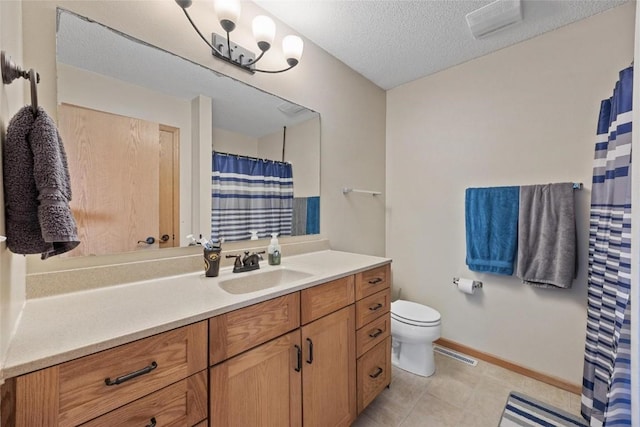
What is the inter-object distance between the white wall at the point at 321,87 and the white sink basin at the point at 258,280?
0.61m

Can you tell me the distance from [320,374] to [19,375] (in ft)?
3.19

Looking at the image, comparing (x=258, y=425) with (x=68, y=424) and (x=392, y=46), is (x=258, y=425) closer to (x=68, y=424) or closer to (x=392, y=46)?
(x=68, y=424)

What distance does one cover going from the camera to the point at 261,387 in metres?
0.97

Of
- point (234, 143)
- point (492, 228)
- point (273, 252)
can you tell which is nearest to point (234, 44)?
point (234, 143)

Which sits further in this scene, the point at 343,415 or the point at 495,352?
the point at 495,352

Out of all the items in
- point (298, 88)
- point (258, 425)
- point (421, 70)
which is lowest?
point (258, 425)

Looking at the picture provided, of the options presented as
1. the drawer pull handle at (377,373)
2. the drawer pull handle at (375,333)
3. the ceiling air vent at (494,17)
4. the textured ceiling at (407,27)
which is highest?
the textured ceiling at (407,27)

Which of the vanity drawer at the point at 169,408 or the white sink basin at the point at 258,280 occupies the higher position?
the white sink basin at the point at 258,280

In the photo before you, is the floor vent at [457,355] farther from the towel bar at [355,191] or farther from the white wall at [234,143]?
the white wall at [234,143]

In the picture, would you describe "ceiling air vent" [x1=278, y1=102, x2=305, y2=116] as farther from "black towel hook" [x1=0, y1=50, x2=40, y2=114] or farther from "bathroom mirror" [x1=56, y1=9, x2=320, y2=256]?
"black towel hook" [x1=0, y1=50, x2=40, y2=114]

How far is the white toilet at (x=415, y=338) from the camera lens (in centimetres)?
181

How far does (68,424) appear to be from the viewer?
1.97 ft

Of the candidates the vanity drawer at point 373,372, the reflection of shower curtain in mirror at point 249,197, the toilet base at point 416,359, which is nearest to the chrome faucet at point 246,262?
the reflection of shower curtain in mirror at point 249,197

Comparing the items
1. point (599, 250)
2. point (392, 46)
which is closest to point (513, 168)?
point (599, 250)
